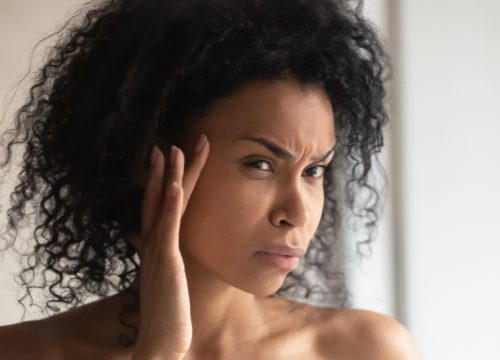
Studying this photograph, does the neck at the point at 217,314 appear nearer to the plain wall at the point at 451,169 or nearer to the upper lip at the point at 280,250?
the upper lip at the point at 280,250

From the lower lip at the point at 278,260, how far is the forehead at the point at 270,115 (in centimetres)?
17

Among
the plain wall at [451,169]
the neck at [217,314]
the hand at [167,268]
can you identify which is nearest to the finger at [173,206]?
the hand at [167,268]

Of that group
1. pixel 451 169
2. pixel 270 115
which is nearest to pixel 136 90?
pixel 270 115

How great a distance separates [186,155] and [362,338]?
509 millimetres

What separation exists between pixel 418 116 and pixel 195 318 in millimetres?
942

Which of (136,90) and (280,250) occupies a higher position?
(136,90)

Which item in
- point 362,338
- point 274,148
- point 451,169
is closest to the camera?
point 274,148

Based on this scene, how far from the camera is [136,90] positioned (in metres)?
1.37

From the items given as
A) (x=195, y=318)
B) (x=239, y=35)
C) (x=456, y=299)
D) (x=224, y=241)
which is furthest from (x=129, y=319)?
(x=456, y=299)

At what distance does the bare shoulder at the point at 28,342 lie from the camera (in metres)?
1.45

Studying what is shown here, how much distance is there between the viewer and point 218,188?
1.36m

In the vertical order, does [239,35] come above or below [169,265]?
above

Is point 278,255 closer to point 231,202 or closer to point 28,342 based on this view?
point 231,202

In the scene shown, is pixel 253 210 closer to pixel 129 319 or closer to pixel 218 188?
pixel 218 188
